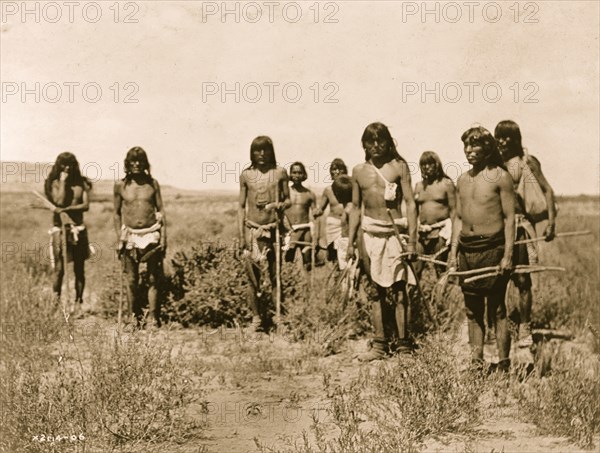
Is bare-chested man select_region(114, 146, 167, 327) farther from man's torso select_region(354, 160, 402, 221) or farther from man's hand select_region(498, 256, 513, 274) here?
man's hand select_region(498, 256, 513, 274)

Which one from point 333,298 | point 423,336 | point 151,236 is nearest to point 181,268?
point 151,236

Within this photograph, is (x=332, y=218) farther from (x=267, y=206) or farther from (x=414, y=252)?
(x=414, y=252)

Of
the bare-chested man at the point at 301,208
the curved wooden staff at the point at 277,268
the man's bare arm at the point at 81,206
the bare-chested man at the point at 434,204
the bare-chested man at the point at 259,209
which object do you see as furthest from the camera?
the bare-chested man at the point at 301,208

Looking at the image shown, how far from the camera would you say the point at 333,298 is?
7020 millimetres

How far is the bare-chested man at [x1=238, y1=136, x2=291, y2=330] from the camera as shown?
7.34m

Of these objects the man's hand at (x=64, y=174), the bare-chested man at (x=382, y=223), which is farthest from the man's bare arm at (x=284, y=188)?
the man's hand at (x=64, y=174)

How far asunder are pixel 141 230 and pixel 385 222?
282 centimetres

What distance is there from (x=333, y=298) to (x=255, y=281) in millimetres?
873

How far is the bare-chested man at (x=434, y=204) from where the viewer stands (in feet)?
26.0

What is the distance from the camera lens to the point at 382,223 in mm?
6062

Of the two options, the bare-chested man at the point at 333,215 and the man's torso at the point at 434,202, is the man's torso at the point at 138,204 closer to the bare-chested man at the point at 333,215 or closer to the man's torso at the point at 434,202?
the bare-chested man at the point at 333,215

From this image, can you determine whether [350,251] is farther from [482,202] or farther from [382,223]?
[482,202]

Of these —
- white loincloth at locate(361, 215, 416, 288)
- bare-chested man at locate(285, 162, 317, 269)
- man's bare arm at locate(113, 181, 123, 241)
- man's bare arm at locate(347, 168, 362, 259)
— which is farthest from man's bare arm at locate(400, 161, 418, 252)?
bare-chested man at locate(285, 162, 317, 269)

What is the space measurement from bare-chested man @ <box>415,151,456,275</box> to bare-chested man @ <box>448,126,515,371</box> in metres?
2.49
